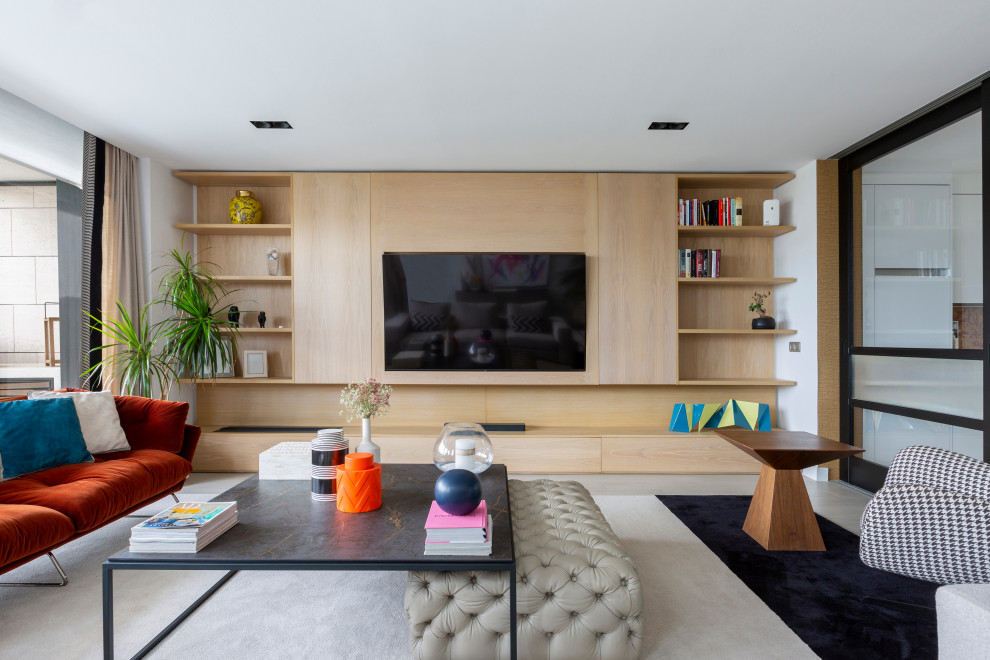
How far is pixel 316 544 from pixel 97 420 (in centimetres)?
211

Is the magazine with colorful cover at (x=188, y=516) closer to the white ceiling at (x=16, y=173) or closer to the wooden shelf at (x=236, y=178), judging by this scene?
the white ceiling at (x=16, y=173)

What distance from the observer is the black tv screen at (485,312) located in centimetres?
427

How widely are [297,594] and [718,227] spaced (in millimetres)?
3830

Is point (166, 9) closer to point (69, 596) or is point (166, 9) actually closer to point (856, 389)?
point (69, 596)

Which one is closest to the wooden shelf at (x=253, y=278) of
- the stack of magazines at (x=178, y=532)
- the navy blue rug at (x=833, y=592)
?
the stack of magazines at (x=178, y=532)

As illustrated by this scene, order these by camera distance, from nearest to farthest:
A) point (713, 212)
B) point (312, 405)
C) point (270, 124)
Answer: point (270, 124) < point (713, 212) < point (312, 405)

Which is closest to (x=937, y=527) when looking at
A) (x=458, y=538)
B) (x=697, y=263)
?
(x=458, y=538)

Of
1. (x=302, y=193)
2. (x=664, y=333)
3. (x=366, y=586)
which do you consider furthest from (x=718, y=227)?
(x=366, y=586)

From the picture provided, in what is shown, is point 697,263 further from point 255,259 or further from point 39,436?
point 39,436

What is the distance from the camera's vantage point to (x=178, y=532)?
1.64 m

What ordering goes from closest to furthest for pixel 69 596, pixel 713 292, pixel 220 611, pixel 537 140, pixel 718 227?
pixel 220 611
pixel 69 596
pixel 537 140
pixel 718 227
pixel 713 292

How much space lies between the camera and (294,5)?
2.15 m

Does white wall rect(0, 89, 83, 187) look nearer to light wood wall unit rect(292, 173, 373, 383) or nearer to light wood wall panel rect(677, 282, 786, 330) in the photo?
light wood wall unit rect(292, 173, 373, 383)

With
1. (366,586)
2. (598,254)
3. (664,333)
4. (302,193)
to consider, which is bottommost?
(366,586)
